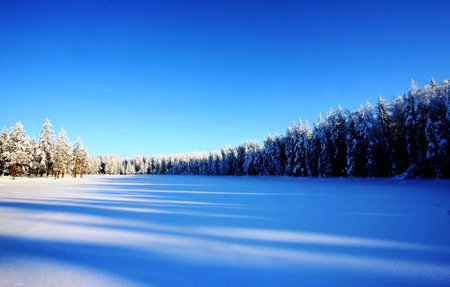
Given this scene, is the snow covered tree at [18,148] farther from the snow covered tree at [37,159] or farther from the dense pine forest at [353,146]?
the snow covered tree at [37,159]

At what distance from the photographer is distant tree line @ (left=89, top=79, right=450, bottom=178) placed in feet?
91.9

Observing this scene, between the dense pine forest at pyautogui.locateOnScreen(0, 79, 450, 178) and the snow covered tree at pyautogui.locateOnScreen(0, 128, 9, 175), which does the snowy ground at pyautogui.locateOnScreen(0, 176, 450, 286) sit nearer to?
the dense pine forest at pyautogui.locateOnScreen(0, 79, 450, 178)

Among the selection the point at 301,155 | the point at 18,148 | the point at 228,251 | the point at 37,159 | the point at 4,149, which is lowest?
the point at 228,251

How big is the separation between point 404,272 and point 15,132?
6605cm

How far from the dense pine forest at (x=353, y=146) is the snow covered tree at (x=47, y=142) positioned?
193mm

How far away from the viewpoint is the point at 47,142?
55688 mm

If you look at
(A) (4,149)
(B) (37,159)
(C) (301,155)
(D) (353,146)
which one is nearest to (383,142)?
(D) (353,146)

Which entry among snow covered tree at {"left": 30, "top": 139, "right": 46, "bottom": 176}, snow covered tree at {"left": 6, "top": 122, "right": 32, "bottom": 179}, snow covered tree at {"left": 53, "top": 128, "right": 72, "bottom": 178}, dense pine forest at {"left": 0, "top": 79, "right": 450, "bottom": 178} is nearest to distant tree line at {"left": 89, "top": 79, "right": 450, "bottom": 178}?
dense pine forest at {"left": 0, "top": 79, "right": 450, "bottom": 178}

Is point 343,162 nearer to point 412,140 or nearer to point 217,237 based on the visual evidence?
point 412,140

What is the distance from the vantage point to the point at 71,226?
6941 mm

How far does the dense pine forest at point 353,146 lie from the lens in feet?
96.3

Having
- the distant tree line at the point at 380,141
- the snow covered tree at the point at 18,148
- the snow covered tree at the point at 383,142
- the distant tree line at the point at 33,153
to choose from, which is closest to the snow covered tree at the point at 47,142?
the distant tree line at the point at 33,153

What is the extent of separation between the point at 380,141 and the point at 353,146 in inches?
163

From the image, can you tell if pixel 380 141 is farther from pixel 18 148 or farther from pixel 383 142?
pixel 18 148
